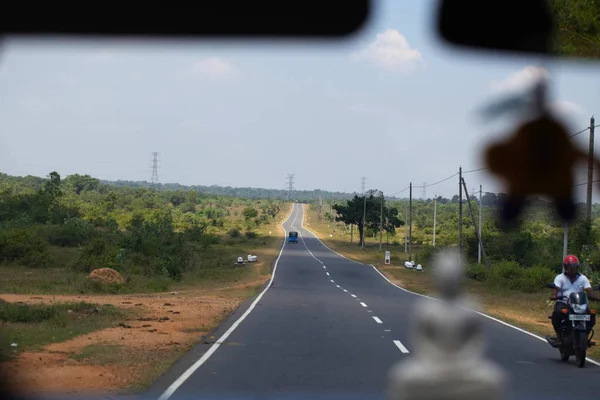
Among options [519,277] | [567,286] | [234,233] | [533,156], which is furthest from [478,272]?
[234,233]

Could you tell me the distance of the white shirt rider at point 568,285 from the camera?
1403 centimetres

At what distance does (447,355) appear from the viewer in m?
1.84

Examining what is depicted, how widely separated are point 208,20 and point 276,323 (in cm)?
1724

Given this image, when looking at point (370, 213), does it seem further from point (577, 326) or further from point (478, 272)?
point (577, 326)

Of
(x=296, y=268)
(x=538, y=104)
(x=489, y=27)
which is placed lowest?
(x=296, y=268)

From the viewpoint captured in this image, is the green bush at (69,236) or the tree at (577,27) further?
the green bush at (69,236)

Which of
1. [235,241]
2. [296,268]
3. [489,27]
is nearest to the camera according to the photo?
[489,27]

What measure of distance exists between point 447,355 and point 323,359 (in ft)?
39.0

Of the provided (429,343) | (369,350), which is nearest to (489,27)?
(429,343)

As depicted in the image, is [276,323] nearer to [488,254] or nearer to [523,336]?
[523,336]

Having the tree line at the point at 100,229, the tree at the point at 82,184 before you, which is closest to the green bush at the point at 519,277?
the tree line at the point at 100,229

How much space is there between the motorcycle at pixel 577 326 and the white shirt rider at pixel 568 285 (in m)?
0.12

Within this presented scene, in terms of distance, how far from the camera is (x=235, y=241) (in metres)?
88.9

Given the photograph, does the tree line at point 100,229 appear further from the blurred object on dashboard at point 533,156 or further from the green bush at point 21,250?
the blurred object on dashboard at point 533,156
